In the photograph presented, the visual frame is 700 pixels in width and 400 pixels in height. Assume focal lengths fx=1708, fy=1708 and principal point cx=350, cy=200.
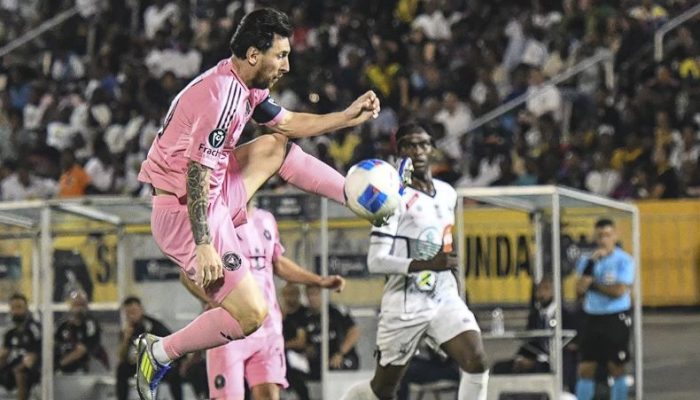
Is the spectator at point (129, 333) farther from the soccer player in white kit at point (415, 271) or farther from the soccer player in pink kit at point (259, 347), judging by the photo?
the soccer player in white kit at point (415, 271)

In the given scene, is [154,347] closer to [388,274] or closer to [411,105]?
[388,274]

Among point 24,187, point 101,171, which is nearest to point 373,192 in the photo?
point 24,187

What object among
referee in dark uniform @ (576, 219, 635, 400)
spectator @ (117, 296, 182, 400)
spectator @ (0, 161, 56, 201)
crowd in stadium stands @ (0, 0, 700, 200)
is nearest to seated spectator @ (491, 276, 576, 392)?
referee in dark uniform @ (576, 219, 635, 400)

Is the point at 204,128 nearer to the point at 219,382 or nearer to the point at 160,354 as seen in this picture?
the point at 160,354

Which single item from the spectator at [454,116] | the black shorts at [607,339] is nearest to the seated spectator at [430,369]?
the black shorts at [607,339]

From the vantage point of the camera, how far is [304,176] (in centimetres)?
955

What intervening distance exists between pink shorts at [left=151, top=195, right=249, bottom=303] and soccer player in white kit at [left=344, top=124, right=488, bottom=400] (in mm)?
2239

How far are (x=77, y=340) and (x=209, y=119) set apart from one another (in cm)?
722

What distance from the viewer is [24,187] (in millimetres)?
22422

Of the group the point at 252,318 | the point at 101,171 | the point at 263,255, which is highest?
the point at 101,171

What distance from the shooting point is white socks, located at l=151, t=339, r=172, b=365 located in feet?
30.7

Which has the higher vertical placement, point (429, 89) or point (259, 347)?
point (429, 89)

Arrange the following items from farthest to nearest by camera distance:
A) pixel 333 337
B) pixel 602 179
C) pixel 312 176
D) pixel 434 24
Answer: pixel 434 24, pixel 602 179, pixel 333 337, pixel 312 176

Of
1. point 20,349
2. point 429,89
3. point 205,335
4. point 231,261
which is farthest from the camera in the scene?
point 429,89
